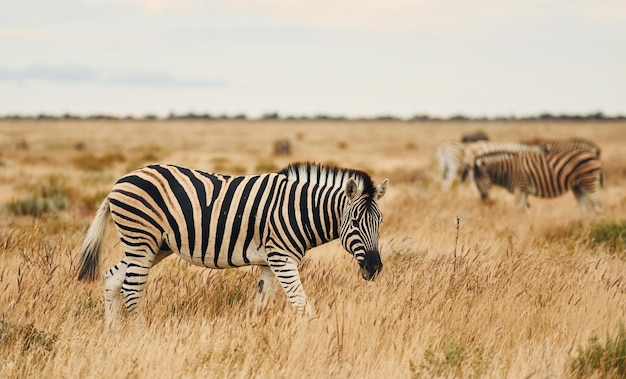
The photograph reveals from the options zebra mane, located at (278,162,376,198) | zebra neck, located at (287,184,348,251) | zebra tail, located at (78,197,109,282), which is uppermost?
zebra mane, located at (278,162,376,198)

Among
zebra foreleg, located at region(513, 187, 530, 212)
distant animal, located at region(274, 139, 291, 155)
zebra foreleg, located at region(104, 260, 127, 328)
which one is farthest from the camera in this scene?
distant animal, located at region(274, 139, 291, 155)

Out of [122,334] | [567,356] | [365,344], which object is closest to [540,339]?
[567,356]

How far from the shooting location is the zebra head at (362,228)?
5418 mm

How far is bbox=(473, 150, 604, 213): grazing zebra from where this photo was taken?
1454 centimetres

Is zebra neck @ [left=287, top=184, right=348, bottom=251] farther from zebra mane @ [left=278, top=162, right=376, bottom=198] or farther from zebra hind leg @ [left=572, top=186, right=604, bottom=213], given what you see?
zebra hind leg @ [left=572, top=186, right=604, bottom=213]

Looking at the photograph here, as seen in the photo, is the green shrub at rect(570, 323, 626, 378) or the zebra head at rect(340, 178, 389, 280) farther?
the zebra head at rect(340, 178, 389, 280)

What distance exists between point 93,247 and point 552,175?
11.3 meters

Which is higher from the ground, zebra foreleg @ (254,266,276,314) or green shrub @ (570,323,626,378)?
zebra foreleg @ (254,266,276,314)

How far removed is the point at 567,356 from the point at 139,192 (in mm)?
3609

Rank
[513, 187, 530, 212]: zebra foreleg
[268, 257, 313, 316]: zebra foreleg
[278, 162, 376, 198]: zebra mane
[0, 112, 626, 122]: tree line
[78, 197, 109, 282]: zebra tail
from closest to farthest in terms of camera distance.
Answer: [268, 257, 313, 316]: zebra foreleg, [278, 162, 376, 198]: zebra mane, [78, 197, 109, 282]: zebra tail, [513, 187, 530, 212]: zebra foreleg, [0, 112, 626, 122]: tree line

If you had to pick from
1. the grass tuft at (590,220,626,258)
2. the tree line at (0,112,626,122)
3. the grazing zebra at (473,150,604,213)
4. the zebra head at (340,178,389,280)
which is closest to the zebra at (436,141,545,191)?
the grazing zebra at (473,150,604,213)

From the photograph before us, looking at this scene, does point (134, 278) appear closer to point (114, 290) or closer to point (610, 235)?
point (114, 290)

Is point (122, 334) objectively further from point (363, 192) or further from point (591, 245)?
point (591, 245)

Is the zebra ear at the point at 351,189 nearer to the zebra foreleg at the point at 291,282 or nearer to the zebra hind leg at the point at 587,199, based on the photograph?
the zebra foreleg at the point at 291,282
